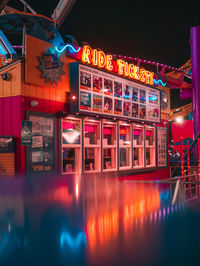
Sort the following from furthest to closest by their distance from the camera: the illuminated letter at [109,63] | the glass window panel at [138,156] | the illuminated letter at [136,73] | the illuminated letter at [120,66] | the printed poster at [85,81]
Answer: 1. the glass window panel at [138,156]
2. the illuminated letter at [136,73]
3. the illuminated letter at [120,66]
4. the illuminated letter at [109,63]
5. the printed poster at [85,81]

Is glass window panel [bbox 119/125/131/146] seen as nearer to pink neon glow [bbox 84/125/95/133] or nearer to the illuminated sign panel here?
the illuminated sign panel

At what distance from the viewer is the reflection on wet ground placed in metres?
2.28

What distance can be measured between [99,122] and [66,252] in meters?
9.07

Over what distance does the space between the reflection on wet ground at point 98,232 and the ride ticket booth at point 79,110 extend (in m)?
4.42

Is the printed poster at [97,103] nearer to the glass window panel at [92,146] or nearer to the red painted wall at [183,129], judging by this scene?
the glass window panel at [92,146]

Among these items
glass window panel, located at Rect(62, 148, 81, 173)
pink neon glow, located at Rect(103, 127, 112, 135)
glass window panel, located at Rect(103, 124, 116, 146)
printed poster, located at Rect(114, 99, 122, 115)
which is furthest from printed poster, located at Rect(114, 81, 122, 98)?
glass window panel, located at Rect(62, 148, 81, 173)

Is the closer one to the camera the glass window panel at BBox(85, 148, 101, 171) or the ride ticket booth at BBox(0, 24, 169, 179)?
the ride ticket booth at BBox(0, 24, 169, 179)

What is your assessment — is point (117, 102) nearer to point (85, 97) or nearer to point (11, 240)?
point (85, 97)

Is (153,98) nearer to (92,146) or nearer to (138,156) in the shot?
(138,156)

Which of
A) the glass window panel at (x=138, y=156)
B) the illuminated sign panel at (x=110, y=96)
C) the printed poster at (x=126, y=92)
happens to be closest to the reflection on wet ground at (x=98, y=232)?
the illuminated sign panel at (x=110, y=96)

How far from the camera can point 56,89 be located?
997cm

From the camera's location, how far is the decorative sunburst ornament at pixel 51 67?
369 inches

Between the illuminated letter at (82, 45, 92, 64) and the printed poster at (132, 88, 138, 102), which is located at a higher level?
the illuminated letter at (82, 45, 92, 64)

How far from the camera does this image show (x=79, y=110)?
10.0 meters
